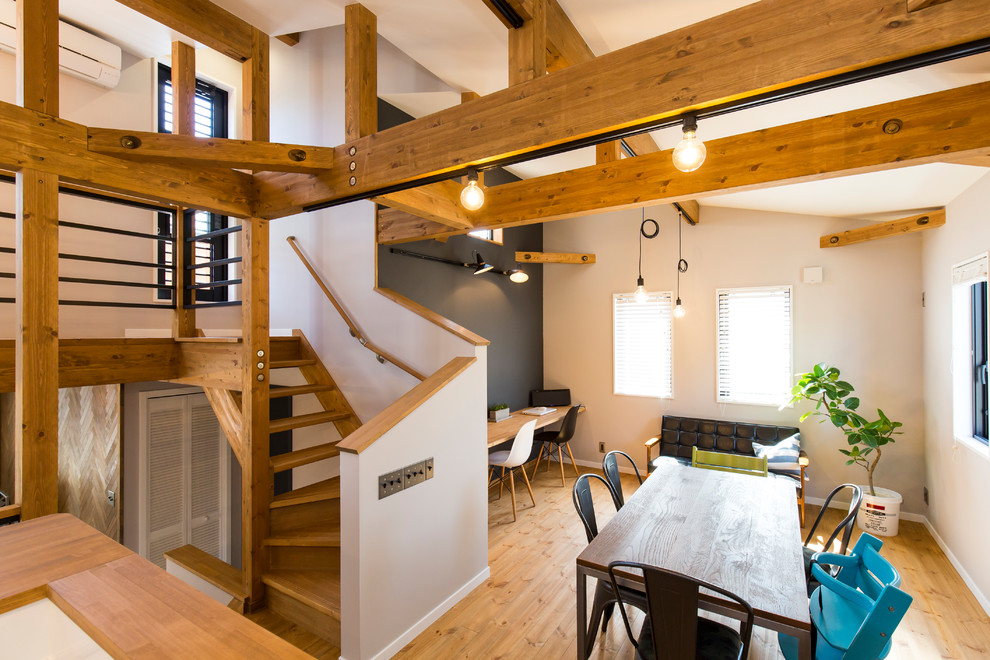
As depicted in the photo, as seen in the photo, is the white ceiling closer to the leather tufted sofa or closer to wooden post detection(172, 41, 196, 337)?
wooden post detection(172, 41, 196, 337)

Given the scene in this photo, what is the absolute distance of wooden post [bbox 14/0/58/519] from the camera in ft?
6.27

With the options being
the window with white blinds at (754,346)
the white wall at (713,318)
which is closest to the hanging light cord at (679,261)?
the white wall at (713,318)

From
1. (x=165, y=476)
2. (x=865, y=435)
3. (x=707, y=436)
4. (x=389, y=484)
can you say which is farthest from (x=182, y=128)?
(x=865, y=435)

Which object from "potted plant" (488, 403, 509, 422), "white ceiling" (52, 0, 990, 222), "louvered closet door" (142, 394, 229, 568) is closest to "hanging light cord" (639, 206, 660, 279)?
"white ceiling" (52, 0, 990, 222)

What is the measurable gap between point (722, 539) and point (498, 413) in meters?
2.92

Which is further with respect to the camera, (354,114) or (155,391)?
(155,391)

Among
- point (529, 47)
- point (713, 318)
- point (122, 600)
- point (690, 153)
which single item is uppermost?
point (529, 47)

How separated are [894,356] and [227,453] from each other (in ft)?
21.6

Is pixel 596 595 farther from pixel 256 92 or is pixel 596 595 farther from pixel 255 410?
pixel 256 92

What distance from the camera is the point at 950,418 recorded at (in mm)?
3465

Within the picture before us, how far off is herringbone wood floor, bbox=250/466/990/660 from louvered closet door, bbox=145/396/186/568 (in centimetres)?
240

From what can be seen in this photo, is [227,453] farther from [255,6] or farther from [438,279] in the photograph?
[255,6]

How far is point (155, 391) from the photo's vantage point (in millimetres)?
4125

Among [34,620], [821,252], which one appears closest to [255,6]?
[34,620]
